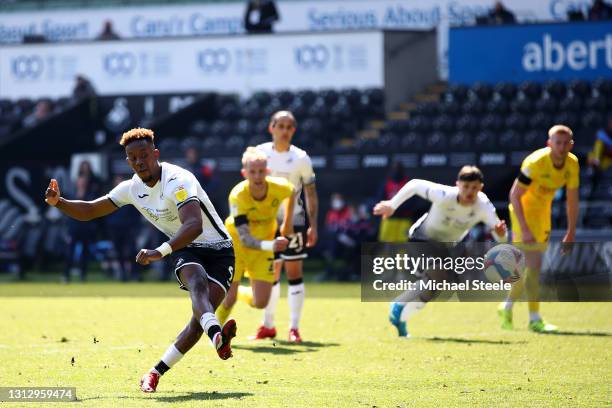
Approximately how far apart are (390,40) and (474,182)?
16.6 m

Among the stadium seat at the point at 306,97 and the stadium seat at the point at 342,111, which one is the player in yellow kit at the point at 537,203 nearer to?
the stadium seat at the point at 342,111

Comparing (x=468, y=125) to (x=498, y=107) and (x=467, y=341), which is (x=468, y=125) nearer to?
(x=498, y=107)

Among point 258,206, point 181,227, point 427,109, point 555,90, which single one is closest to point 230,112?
point 427,109

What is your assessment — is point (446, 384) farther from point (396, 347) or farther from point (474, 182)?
point (474, 182)

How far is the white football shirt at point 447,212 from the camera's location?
13.9 meters

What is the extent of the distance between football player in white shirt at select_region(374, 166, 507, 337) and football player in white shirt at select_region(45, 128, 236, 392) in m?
3.70

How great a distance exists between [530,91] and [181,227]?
61.5 ft

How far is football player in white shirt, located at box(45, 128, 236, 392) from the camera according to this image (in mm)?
9578

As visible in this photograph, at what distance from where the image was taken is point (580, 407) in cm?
876

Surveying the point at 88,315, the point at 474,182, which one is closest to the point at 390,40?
the point at 88,315

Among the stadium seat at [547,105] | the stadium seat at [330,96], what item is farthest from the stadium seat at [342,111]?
the stadium seat at [547,105]

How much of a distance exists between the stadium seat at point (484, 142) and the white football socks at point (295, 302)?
11.1m

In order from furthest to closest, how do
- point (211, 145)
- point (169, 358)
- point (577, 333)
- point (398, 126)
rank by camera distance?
point (211, 145) → point (398, 126) → point (577, 333) → point (169, 358)

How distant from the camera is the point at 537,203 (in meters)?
15.0
